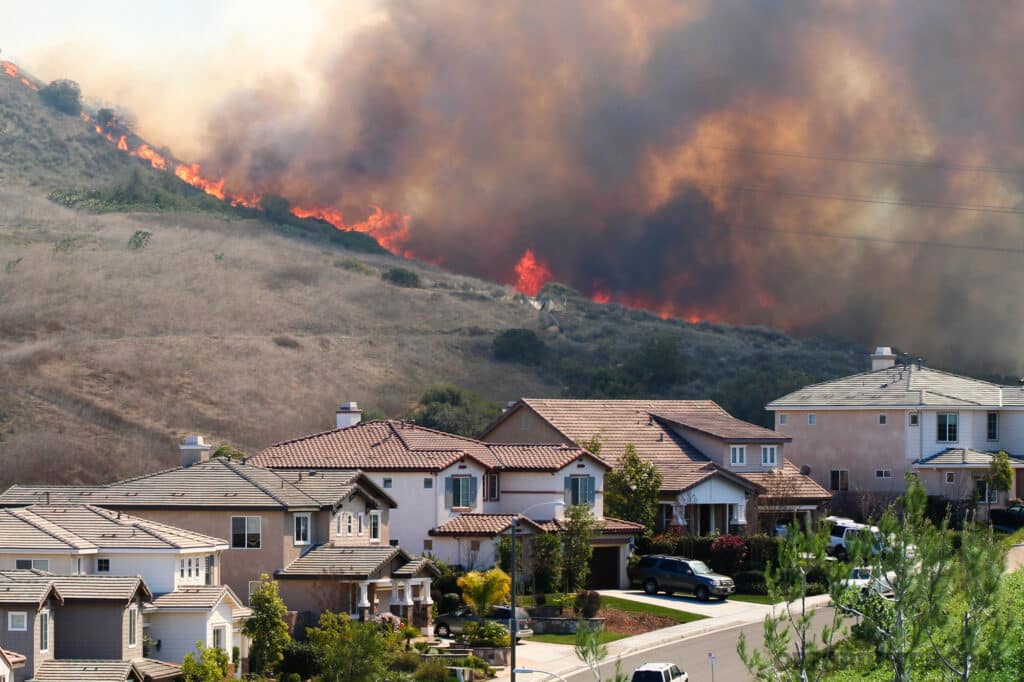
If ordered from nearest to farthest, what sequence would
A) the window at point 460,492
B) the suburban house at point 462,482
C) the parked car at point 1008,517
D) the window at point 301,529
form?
the window at point 301,529, the suburban house at point 462,482, the window at point 460,492, the parked car at point 1008,517

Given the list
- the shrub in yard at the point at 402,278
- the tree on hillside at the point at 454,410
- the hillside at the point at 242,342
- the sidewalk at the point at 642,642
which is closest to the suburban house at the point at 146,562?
the sidewalk at the point at 642,642

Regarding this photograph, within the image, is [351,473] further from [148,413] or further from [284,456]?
[148,413]

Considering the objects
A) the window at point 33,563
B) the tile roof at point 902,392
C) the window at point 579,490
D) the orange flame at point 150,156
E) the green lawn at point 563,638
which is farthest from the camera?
the orange flame at point 150,156

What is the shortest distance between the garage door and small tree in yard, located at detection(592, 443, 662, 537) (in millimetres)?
3695

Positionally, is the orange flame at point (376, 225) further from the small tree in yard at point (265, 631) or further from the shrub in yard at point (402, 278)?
the small tree in yard at point (265, 631)

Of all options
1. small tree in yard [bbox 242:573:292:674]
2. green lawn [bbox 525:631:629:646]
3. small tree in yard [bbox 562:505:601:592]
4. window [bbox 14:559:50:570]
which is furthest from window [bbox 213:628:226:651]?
small tree in yard [bbox 562:505:601:592]

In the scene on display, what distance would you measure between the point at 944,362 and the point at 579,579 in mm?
64283

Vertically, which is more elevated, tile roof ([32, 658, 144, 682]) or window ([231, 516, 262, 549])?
window ([231, 516, 262, 549])

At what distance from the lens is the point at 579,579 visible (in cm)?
6794

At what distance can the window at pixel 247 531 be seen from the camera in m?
60.0

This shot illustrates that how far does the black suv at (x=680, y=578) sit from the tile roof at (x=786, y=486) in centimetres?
1042

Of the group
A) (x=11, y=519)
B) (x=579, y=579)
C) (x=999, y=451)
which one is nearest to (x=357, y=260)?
(x=999, y=451)

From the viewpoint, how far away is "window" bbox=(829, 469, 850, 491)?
289ft

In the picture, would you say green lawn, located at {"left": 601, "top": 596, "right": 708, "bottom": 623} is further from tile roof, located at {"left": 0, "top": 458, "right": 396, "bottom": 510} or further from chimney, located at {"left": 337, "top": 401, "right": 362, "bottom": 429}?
chimney, located at {"left": 337, "top": 401, "right": 362, "bottom": 429}
